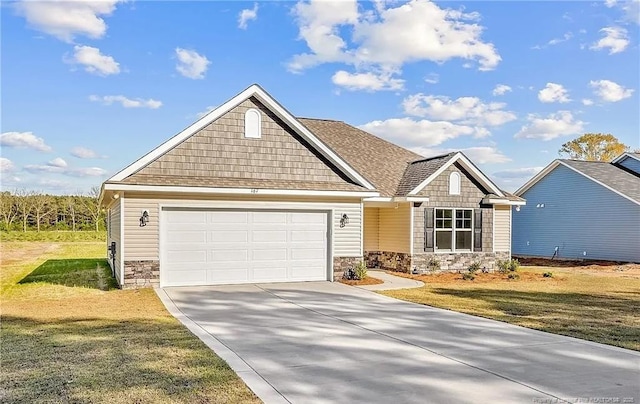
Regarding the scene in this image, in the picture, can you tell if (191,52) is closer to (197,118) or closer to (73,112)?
(197,118)

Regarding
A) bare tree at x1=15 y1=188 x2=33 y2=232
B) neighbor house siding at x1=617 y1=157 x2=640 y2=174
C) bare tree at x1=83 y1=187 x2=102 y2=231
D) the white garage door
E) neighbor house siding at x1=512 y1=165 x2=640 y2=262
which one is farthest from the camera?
bare tree at x1=83 y1=187 x2=102 y2=231

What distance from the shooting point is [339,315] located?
31.7 ft

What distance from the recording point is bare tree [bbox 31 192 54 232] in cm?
4100

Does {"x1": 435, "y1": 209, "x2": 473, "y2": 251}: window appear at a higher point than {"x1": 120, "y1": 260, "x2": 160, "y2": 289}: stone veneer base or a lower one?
higher

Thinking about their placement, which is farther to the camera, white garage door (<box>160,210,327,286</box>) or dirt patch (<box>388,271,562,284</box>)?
dirt patch (<box>388,271,562,284</box>)

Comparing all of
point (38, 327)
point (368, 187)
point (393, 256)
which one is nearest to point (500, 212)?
point (393, 256)

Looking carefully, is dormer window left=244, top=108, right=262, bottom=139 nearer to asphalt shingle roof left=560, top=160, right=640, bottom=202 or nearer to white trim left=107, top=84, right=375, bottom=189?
white trim left=107, top=84, right=375, bottom=189

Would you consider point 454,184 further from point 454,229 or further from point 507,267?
point 507,267

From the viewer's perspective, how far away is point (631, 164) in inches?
1031

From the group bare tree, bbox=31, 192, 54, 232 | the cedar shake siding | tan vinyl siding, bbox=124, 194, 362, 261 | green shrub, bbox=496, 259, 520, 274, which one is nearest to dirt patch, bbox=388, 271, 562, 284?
green shrub, bbox=496, 259, 520, 274

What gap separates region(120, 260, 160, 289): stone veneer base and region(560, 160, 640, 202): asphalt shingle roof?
20.3m

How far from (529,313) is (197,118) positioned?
9661 millimetres

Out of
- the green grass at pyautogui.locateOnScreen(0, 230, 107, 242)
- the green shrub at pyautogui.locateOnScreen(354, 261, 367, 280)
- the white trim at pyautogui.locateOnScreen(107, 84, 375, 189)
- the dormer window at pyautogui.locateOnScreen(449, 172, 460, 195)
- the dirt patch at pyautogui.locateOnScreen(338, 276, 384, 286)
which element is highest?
the white trim at pyautogui.locateOnScreen(107, 84, 375, 189)

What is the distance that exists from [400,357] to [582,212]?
21.5 meters
